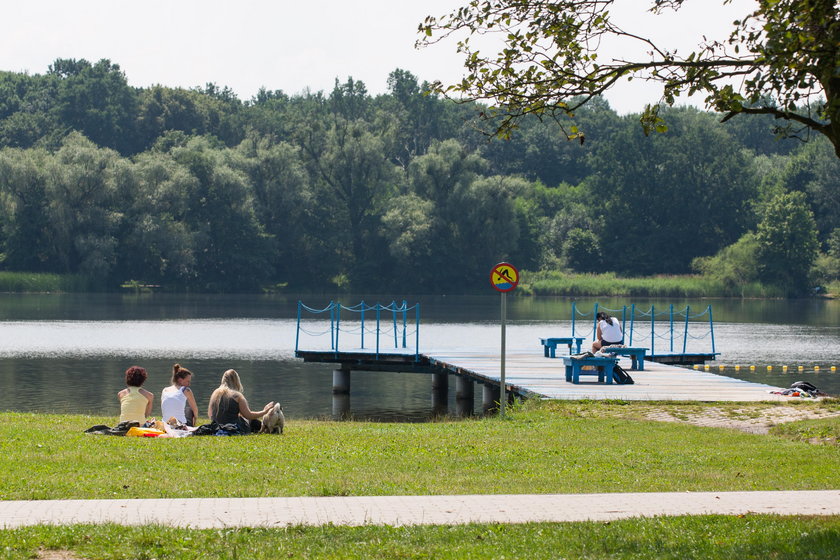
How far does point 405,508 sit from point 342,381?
20.9 meters

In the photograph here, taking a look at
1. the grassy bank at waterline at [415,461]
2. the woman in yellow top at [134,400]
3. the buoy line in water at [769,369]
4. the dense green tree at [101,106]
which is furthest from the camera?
the dense green tree at [101,106]

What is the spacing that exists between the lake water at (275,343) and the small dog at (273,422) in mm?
10611

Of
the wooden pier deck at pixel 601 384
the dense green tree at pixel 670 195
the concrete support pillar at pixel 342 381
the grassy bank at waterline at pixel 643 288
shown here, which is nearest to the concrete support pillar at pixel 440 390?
the wooden pier deck at pixel 601 384

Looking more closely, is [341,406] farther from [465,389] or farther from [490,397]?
Answer: [490,397]

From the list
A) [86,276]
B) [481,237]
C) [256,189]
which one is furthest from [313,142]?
[86,276]

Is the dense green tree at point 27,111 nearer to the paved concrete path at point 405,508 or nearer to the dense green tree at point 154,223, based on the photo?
the dense green tree at point 154,223

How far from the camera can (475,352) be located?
31.0 meters

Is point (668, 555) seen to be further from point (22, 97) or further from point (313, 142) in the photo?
point (22, 97)

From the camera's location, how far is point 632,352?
25250mm

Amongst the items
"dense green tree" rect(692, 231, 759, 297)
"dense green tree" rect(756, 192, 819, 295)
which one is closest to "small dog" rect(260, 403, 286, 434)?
"dense green tree" rect(692, 231, 759, 297)

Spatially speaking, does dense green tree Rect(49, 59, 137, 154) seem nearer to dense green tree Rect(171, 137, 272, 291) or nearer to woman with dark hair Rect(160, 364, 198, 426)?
dense green tree Rect(171, 137, 272, 291)

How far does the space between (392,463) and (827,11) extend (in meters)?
6.31

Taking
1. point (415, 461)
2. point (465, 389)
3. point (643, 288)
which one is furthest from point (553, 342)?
point (643, 288)

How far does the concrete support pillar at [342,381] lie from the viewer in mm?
30047
